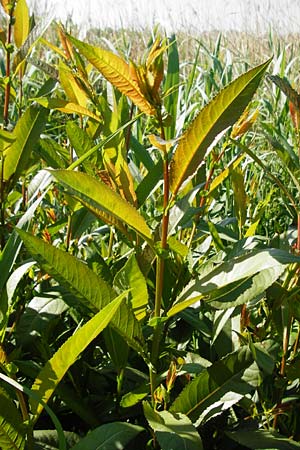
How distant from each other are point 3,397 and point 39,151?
0.50 metres

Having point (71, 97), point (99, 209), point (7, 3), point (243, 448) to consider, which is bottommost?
point (243, 448)

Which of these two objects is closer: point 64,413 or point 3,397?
point 3,397

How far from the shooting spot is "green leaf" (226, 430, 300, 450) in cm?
87

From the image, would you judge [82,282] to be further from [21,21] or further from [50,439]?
[21,21]

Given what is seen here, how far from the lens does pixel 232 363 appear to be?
2.87 ft

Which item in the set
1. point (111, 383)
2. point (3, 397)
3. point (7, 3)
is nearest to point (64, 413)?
point (111, 383)

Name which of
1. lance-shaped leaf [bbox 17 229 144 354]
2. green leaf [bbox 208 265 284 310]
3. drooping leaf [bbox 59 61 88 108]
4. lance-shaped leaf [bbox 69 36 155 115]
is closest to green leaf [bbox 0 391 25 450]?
lance-shaped leaf [bbox 17 229 144 354]

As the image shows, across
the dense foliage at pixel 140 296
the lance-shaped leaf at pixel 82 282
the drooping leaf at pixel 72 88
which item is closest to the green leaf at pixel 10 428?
the dense foliage at pixel 140 296

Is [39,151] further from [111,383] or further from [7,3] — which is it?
[111,383]

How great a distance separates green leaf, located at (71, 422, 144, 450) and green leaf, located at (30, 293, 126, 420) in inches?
2.7

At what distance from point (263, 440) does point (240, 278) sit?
0.82 feet

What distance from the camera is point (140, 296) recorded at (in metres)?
0.87

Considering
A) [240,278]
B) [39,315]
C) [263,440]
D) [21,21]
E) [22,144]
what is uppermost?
[21,21]

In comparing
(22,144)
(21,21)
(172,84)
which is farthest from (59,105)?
(172,84)
